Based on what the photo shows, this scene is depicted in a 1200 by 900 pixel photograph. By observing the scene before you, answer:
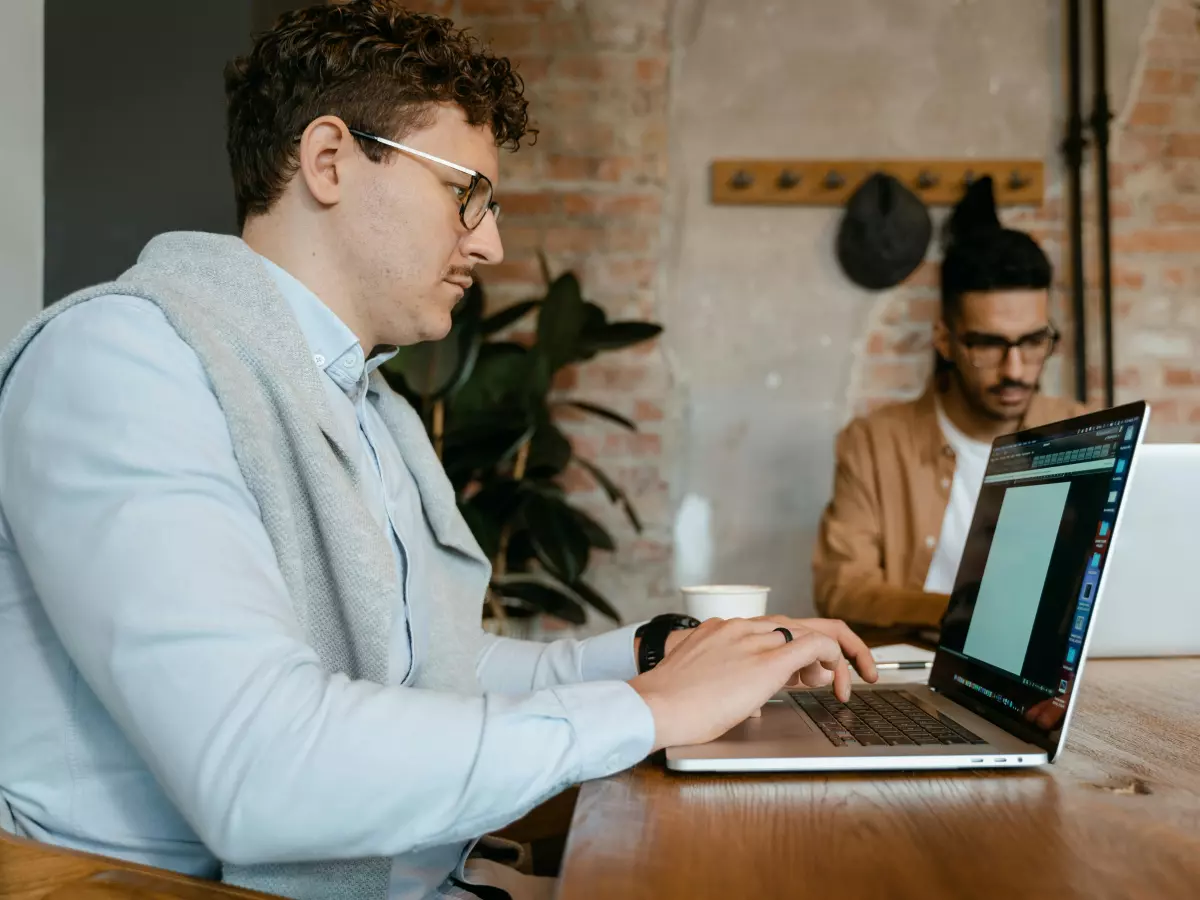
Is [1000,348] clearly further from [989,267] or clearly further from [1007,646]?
[1007,646]

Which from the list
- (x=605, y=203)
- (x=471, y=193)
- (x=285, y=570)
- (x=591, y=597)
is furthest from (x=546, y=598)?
(x=285, y=570)

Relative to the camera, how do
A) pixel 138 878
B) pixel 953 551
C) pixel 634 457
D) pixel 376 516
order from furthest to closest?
pixel 634 457 → pixel 953 551 → pixel 376 516 → pixel 138 878

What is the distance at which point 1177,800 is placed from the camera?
807mm

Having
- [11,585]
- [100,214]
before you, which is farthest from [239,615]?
[100,214]

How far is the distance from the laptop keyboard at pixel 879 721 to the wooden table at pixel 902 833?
2.9 inches

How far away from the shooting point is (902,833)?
→ 2.39ft

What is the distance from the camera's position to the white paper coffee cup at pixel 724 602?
137 centimetres

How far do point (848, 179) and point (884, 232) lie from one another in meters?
0.21

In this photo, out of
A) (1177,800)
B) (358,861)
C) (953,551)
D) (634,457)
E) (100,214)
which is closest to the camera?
(1177,800)

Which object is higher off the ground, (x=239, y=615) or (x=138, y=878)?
(x=239, y=615)

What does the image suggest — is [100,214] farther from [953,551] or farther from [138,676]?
[953,551]

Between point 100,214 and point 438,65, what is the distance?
0.83m

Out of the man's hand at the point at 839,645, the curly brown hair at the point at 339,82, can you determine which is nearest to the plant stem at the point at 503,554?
the curly brown hair at the point at 339,82

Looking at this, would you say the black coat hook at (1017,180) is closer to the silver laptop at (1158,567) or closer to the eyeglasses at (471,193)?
the silver laptop at (1158,567)
